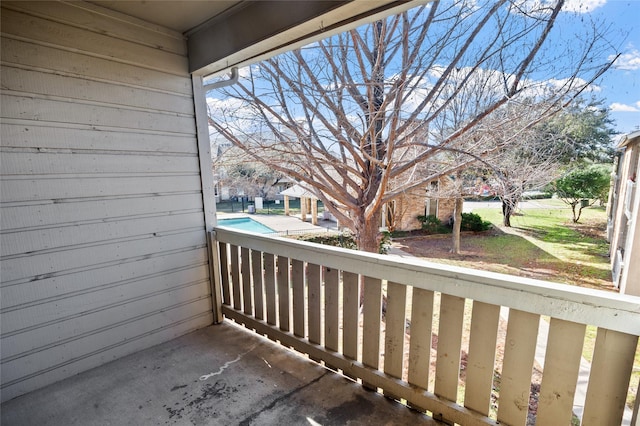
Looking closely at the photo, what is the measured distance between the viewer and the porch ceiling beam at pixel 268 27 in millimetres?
1414

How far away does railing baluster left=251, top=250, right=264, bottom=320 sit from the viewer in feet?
7.47

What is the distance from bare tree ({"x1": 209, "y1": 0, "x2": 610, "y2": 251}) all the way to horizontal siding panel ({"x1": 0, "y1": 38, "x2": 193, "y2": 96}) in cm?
181

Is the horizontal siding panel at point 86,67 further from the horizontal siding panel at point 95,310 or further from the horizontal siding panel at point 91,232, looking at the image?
the horizontal siding panel at point 95,310

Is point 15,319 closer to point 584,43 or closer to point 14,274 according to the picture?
point 14,274

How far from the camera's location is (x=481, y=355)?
136cm

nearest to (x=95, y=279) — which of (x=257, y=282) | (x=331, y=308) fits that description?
(x=257, y=282)

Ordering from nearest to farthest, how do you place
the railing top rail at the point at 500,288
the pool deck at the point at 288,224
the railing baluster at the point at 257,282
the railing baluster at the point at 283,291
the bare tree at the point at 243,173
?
1. the railing top rail at the point at 500,288
2. the railing baluster at the point at 283,291
3. the railing baluster at the point at 257,282
4. the bare tree at the point at 243,173
5. the pool deck at the point at 288,224

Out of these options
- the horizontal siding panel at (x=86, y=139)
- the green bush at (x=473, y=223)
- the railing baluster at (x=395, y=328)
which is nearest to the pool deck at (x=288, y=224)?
the green bush at (x=473, y=223)

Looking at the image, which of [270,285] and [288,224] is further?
[288,224]

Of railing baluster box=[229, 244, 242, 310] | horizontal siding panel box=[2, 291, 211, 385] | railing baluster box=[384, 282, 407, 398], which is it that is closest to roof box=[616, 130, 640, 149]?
railing baluster box=[384, 282, 407, 398]

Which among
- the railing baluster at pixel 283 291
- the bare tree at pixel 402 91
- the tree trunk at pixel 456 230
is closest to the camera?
the railing baluster at pixel 283 291

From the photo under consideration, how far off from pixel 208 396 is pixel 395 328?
1.19 metres

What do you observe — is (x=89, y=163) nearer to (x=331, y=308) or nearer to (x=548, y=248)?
(x=331, y=308)

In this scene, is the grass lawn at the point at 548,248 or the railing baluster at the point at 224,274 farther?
the grass lawn at the point at 548,248
